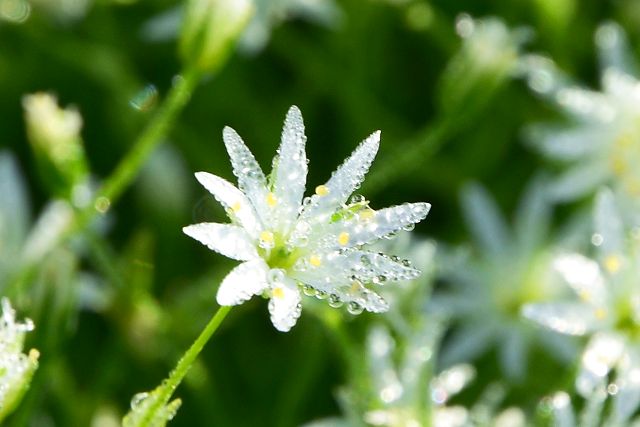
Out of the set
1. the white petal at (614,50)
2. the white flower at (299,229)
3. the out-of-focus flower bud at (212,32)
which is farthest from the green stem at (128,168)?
the white petal at (614,50)

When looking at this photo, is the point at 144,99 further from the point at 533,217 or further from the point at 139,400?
the point at 139,400

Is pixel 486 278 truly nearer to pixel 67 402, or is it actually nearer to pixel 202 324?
pixel 202 324

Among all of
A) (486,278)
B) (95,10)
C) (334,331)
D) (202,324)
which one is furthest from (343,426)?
(95,10)

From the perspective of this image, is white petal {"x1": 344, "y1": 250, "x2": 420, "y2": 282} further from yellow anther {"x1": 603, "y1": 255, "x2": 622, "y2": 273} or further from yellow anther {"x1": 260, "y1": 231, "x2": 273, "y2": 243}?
yellow anther {"x1": 603, "y1": 255, "x2": 622, "y2": 273}

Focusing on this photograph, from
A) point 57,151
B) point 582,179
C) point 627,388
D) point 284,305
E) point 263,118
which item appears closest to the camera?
point 284,305

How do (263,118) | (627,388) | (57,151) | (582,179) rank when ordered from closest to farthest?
1. (627,388)
2. (57,151)
3. (582,179)
4. (263,118)

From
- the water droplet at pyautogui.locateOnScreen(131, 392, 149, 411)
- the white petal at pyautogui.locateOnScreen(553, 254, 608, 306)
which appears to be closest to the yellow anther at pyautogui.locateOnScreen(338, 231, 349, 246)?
the water droplet at pyautogui.locateOnScreen(131, 392, 149, 411)

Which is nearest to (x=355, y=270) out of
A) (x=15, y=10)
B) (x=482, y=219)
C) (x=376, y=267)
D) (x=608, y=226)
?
(x=376, y=267)
